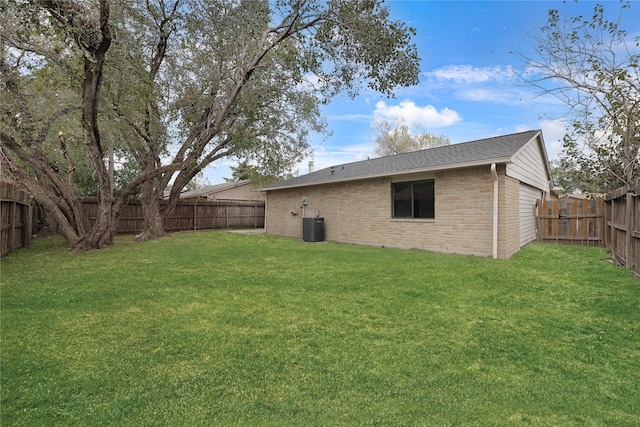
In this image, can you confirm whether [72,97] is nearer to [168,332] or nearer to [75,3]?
[75,3]

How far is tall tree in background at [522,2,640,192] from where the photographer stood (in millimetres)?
7984

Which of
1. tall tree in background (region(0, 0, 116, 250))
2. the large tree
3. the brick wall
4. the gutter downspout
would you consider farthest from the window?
tall tree in background (region(0, 0, 116, 250))

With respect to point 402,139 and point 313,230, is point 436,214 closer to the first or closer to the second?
point 313,230

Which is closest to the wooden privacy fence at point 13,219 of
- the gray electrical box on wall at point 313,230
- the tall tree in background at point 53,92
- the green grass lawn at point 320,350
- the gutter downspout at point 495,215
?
the tall tree in background at point 53,92

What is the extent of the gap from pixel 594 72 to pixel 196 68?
39.7ft

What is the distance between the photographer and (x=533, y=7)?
8750 mm

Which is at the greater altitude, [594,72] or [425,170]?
[594,72]

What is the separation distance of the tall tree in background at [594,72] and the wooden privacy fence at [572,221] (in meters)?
1.41

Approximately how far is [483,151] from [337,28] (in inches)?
207

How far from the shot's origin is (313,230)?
41.9ft

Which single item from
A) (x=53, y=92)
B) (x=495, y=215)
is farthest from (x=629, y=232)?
(x=53, y=92)

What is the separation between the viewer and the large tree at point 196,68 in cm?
760

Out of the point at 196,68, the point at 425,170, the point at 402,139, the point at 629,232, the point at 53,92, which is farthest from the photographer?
the point at 402,139

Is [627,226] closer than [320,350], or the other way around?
[320,350]
